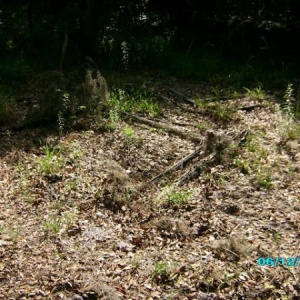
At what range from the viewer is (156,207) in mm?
4695

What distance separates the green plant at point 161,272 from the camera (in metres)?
3.72

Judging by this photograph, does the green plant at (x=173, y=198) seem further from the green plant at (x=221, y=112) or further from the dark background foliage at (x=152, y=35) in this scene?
the dark background foliage at (x=152, y=35)

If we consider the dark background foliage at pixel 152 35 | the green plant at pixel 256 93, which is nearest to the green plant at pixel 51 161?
the dark background foliage at pixel 152 35

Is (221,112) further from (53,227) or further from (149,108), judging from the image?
(53,227)

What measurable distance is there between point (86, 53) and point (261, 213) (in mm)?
5305

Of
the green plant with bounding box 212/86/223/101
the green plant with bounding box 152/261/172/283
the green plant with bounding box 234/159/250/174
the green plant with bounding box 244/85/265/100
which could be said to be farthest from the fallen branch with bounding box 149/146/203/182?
the green plant with bounding box 244/85/265/100

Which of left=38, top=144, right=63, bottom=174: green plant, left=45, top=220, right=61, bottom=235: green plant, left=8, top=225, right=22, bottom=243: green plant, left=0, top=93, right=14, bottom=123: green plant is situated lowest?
left=8, top=225, right=22, bottom=243: green plant

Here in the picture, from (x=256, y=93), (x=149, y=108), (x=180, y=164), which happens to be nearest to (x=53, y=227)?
(x=180, y=164)

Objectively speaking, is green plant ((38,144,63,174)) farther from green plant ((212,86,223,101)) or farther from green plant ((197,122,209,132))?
green plant ((212,86,223,101))

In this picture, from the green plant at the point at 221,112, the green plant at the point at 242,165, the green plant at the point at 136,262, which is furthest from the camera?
the green plant at the point at 221,112

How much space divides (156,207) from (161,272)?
3.41 feet

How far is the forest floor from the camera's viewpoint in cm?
370

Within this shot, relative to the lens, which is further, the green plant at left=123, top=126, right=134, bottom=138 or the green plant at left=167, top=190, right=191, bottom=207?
the green plant at left=123, top=126, right=134, bottom=138

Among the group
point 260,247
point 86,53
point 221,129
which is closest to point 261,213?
point 260,247
